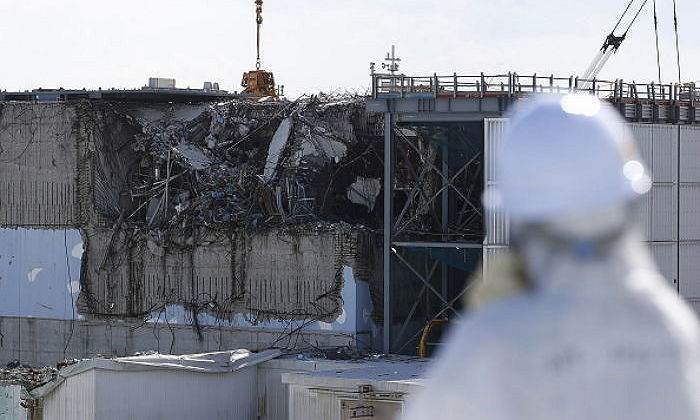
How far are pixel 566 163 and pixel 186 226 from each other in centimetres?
4321

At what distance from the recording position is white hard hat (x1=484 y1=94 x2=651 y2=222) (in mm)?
3467

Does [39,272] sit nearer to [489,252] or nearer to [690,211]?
[489,252]

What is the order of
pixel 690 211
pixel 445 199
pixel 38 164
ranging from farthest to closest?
1. pixel 38 164
2. pixel 445 199
3. pixel 690 211

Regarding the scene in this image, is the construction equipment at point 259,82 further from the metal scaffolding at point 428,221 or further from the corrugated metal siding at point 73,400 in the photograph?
the corrugated metal siding at point 73,400

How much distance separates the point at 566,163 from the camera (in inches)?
136

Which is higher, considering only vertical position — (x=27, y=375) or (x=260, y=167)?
(x=260, y=167)

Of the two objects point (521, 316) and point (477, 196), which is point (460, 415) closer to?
point (521, 316)

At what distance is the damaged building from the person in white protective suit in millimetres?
40050

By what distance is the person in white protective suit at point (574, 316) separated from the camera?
3.40 metres

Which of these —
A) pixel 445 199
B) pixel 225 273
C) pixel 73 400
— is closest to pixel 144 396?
pixel 73 400

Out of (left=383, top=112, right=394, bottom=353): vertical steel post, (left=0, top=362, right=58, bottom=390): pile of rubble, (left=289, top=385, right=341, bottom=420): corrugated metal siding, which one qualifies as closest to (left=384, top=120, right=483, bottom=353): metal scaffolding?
(left=383, top=112, right=394, bottom=353): vertical steel post

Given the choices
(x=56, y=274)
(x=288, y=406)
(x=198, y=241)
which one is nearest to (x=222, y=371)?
(x=288, y=406)

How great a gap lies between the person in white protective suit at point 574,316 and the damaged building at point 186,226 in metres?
40.1

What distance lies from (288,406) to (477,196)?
35.0 feet
